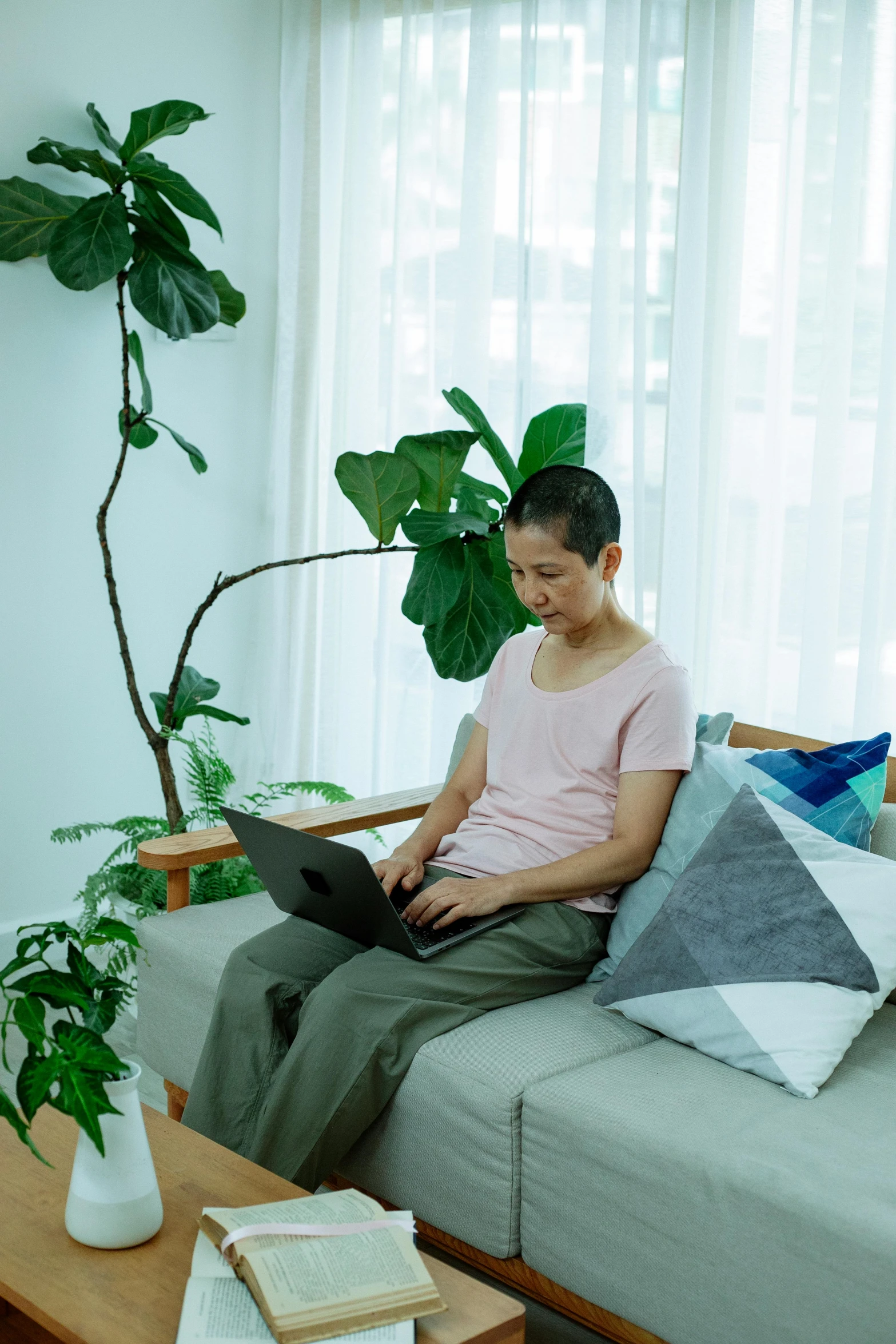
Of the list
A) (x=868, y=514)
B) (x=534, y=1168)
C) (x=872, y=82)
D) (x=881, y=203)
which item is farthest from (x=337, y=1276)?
(x=872, y=82)

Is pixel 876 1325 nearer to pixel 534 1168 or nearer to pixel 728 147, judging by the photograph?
pixel 534 1168

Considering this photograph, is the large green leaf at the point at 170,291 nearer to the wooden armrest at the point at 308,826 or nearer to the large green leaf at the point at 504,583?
the large green leaf at the point at 504,583

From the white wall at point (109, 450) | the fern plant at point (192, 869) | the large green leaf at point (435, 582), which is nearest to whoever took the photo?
the large green leaf at point (435, 582)

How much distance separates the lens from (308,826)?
7.35 feet

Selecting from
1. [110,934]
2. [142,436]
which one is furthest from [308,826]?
[142,436]

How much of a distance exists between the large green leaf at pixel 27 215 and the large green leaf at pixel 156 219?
0.44ft

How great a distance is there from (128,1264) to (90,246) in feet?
7.17

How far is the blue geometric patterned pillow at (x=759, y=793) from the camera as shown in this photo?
1862 millimetres

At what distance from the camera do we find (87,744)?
3.26 metres

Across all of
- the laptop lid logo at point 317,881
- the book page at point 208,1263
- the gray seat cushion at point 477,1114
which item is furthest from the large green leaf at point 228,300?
the book page at point 208,1263

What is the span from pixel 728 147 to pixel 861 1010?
5.74ft

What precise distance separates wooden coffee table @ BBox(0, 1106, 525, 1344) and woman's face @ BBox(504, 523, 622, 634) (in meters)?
0.97

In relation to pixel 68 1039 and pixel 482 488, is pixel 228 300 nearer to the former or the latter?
pixel 482 488

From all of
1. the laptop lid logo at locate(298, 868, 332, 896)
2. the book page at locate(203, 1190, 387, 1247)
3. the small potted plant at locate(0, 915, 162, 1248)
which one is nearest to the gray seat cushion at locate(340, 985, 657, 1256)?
the laptop lid logo at locate(298, 868, 332, 896)
